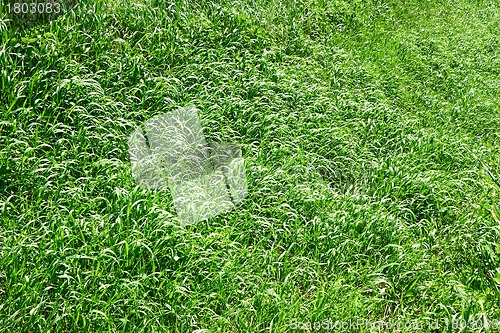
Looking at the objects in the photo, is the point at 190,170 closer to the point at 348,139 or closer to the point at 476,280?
the point at 348,139

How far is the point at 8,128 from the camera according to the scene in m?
3.74

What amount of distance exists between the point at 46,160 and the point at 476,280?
2979 mm

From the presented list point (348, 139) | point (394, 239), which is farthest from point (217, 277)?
point (348, 139)

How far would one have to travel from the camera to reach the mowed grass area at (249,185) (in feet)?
10.1

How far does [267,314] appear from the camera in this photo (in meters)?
3.11

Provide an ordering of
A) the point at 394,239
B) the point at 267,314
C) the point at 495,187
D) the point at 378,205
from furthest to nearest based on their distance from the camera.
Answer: the point at 495,187, the point at 378,205, the point at 394,239, the point at 267,314

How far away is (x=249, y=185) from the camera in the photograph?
4051 millimetres

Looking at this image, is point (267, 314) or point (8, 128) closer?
point (267, 314)

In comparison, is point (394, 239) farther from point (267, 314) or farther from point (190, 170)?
point (190, 170)

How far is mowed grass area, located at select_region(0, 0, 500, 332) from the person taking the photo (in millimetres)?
3068

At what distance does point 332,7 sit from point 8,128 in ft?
16.1

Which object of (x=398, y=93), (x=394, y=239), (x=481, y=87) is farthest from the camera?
(x=481, y=87)

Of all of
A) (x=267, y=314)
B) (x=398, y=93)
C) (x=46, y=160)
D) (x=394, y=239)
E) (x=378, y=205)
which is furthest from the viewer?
(x=398, y=93)

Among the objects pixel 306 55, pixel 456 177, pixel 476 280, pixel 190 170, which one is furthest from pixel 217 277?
pixel 306 55
